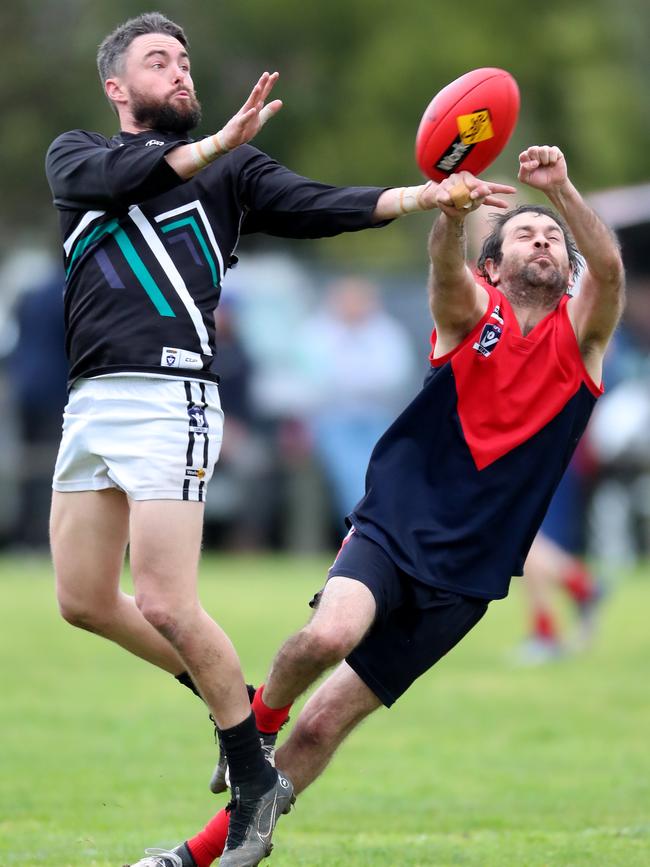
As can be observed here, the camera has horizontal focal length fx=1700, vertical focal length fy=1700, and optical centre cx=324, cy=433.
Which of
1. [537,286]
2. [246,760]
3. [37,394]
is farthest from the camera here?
[37,394]

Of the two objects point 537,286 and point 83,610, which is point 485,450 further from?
point 83,610

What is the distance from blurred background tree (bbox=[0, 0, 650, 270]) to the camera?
29516 millimetres

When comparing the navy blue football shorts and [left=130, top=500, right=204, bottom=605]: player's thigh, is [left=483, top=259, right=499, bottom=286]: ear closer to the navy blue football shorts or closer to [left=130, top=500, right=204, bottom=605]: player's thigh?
the navy blue football shorts

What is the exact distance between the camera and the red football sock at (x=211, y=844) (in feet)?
19.5

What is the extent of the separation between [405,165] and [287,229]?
23.8m

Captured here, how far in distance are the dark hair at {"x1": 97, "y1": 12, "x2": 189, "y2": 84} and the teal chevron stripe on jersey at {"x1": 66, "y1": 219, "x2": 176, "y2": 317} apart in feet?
2.17

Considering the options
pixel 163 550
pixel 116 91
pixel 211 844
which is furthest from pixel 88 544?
pixel 116 91

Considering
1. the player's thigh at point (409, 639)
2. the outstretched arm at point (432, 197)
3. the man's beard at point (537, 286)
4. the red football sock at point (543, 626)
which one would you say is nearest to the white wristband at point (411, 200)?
the outstretched arm at point (432, 197)

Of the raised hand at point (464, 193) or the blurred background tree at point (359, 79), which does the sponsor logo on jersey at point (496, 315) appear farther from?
the blurred background tree at point (359, 79)

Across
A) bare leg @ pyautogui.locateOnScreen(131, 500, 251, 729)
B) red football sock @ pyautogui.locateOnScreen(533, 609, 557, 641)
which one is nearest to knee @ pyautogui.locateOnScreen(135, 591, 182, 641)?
bare leg @ pyautogui.locateOnScreen(131, 500, 251, 729)

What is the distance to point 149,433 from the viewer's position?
5832mm

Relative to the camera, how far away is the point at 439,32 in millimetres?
29547

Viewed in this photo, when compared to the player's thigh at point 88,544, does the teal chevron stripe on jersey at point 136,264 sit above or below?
above

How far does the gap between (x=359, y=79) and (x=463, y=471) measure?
2500 cm
